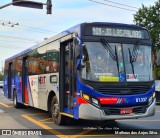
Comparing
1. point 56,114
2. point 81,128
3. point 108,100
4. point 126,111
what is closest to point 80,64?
point 108,100

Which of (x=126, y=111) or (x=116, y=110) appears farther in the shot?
(x=126, y=111)

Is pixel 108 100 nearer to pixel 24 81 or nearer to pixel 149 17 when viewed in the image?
pixel 24 81

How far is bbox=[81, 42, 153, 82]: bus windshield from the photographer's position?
10.7 m

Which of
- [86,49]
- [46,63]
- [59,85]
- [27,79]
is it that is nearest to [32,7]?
[27,79]

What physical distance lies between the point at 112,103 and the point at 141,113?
1.04 meters

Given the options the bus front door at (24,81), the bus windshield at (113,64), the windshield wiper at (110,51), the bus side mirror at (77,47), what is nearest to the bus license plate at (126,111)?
the bus windshield at (113,64)

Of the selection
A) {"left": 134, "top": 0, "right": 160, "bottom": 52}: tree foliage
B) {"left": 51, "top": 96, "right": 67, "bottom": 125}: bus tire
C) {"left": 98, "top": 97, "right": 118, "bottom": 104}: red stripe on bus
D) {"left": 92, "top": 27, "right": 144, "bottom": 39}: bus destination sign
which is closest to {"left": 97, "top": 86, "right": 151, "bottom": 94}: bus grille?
{"left": 98, "top": 97, "right": 118, "bottom": 104}: red stripe on bus

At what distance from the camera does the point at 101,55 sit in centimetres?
1081

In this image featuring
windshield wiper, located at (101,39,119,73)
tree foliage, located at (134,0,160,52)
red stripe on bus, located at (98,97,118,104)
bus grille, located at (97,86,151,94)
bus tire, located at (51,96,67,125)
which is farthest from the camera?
tree foliage, located at (134,0,160,52)

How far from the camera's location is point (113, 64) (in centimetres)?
1086

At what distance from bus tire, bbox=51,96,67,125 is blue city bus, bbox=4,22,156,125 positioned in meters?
0.03

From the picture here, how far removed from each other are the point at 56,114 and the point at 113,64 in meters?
3.23

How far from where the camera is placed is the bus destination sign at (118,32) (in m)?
11.1

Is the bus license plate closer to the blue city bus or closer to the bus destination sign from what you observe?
the blue city bus
